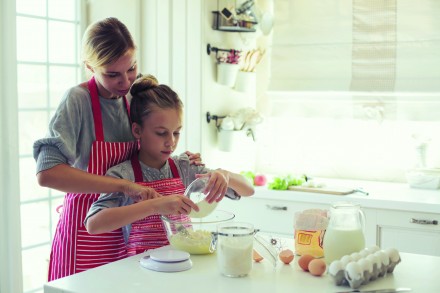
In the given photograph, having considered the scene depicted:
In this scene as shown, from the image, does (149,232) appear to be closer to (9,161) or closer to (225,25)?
(9,161)

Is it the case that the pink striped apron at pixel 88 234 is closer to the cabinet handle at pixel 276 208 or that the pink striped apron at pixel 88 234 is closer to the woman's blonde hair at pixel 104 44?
the woman's blonde hair at pixel 104 44

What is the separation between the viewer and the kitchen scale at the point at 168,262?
1.71m

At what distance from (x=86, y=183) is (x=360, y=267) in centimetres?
86

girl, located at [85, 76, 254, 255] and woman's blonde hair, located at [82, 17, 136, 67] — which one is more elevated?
woman's blonde hair, located at [82, 17, 136, 67]

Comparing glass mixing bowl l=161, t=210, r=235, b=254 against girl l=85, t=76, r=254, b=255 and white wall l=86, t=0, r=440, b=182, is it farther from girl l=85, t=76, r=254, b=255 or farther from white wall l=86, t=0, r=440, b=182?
white wall l=86, t=0, r=440, b=182

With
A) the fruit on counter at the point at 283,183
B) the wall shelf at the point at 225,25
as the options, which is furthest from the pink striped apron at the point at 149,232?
the wall shelf at the point at 225,25

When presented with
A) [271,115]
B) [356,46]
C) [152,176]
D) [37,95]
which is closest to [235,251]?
[152,176]

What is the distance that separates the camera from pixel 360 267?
1583 millimetres

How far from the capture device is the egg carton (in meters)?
1.57

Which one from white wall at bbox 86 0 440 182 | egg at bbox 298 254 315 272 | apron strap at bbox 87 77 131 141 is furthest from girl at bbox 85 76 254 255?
white wall at bbox 86 0 440 182

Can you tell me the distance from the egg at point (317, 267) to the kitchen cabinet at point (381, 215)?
4.74ft

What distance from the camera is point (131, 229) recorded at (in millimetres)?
1981

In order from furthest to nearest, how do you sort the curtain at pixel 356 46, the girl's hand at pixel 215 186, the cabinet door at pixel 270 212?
the curtain at pixel 356 46 → the cabinet door at pixel 270 212 → the girl's hand at pixel 215 186

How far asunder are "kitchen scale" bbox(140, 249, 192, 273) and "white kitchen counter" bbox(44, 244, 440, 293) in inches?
0.6
